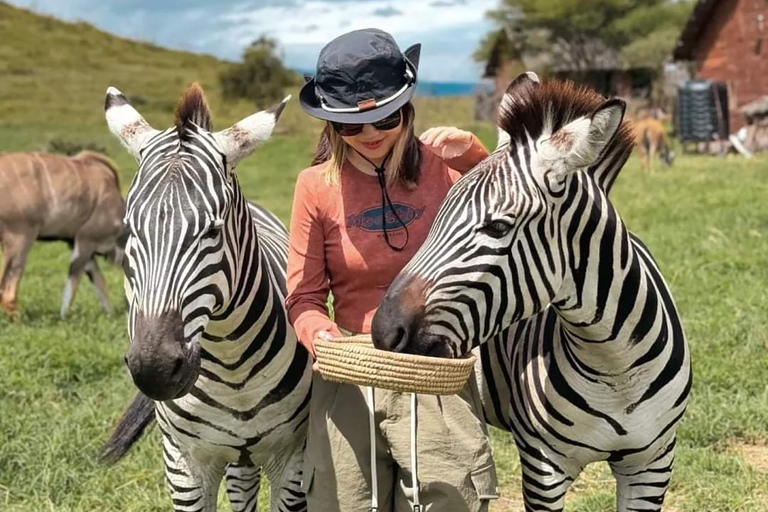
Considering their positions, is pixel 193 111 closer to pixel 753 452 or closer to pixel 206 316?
pixel 206 316

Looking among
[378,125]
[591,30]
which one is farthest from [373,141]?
[591,30]

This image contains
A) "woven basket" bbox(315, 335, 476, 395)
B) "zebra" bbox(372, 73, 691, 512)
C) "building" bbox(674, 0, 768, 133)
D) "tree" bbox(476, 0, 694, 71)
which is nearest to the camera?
"woven basket" bbox(315, 335, 476, 395)

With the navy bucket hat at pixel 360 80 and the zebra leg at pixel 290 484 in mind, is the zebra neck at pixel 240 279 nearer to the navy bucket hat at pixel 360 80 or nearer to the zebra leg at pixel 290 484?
the navy bucket hat at pixel 360 80

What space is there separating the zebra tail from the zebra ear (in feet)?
5.69

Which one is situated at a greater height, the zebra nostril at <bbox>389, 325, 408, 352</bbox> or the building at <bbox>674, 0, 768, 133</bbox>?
the building at <bbox>674, 0, 768, 133</bbox>

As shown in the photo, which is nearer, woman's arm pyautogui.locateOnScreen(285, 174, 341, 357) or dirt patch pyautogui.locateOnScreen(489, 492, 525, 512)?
woman's arm pyautogui.locateOnScreen(285, 174, 341, 357)

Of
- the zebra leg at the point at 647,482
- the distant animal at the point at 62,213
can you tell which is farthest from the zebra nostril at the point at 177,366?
the distant animal at the point at 62,213

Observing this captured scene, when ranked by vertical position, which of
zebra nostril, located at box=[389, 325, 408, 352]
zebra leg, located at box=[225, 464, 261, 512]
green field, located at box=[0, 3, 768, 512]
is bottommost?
green field, located at box=[0, 3, 768, 512]

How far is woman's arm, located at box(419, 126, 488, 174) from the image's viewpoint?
296 cm

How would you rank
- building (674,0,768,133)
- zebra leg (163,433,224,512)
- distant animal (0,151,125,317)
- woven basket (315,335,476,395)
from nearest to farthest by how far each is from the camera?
woven basket (315,335,476,395), zebra leg (163,433,224,512), distant animal (0,151,125,317), building (674,0,768,133)

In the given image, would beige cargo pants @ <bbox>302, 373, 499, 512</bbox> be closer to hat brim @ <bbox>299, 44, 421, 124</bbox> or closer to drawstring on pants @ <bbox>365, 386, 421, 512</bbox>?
drawstring on pants @ <bbox>365, 386, 421, 512</bbox>

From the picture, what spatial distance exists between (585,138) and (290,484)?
1660 millimetres

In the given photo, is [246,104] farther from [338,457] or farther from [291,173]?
[338,457]

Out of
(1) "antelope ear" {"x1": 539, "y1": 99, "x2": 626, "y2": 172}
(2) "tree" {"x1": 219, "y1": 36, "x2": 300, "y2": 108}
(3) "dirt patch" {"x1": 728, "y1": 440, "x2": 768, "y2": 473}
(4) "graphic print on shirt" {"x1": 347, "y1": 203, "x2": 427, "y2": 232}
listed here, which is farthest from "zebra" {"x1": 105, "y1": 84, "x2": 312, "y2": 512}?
(2) "tree" {"x1": 219, "y1": 36, "x2": 300, "y2": 108}
